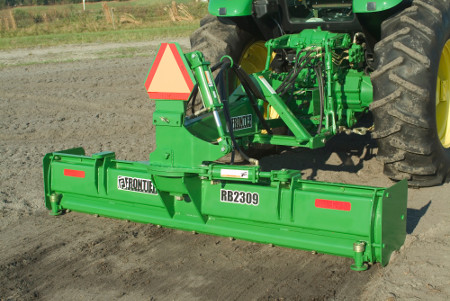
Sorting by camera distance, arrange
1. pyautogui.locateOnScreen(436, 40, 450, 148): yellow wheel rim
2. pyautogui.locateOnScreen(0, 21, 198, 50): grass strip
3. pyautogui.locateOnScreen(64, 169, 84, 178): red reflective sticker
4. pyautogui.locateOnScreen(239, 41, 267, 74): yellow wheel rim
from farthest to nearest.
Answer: pyautogui.locateOnScreen(0, 21, 198, 50): grass strip < pyautogui.locateOnScreen(239, 41, 267, 74): yellow wheel rim < pyautogui.locateOnScreen(436, 40, 450, 148): yellow wheel rim < pyautogui.locateOnScreen(64, 169, 84, 178): red reflective sticker

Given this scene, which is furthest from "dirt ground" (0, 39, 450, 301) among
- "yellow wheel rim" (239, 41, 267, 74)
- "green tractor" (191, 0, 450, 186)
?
"yellow wheel rim" (239, 41, 267, 74)

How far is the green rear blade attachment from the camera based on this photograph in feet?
13.4

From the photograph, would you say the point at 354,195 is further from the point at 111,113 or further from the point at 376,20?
the point at 111,113

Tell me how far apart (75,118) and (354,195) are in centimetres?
557

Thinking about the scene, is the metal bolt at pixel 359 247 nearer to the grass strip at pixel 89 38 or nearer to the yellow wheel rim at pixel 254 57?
the yellow wheel rim at pixel 254 57

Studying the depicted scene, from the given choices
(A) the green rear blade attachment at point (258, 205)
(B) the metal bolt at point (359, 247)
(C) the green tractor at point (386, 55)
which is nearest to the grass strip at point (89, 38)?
(C) the green tractor at point (386, 55)

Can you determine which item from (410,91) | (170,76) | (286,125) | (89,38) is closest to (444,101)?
(410,91)

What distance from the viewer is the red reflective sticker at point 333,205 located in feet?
13.5

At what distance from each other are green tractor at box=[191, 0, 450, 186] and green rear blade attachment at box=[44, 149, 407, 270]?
1.00 metres

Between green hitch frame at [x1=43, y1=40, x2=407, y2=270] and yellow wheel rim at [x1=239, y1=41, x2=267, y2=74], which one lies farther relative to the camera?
yellow wheel rim at [x1=239, y1=41, x2=267, y2=74]

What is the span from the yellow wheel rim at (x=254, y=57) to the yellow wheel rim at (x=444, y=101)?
6.10ft

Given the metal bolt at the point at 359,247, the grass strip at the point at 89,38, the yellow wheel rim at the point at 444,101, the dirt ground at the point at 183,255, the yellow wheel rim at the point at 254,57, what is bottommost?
the dirt ground at the point at 183,255

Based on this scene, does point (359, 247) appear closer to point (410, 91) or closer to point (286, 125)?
point (410, 91)

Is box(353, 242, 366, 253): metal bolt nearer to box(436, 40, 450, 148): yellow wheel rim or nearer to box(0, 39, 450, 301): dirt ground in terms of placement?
box(0, 39, 450, 301): dirt ground
